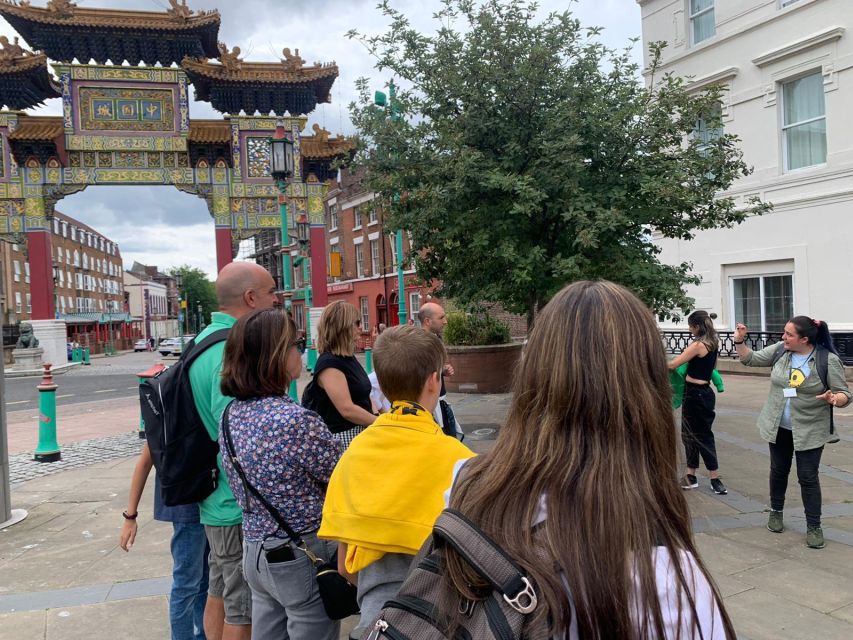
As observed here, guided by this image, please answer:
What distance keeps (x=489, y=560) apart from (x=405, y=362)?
130 cm

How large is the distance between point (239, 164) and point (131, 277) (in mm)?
94893

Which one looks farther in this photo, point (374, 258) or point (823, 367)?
point (374, 258)

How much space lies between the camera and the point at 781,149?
1543 cm

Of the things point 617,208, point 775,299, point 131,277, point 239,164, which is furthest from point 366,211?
point 131,277

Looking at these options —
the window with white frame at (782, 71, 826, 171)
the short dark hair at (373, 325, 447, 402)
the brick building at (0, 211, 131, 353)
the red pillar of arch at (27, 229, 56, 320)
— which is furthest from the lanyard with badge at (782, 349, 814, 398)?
the brick building at (0, 211, 131, 353)

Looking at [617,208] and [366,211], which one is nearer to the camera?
[617,208]

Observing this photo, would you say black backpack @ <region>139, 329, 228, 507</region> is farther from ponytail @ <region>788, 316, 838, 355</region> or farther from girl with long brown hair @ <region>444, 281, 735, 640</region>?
ponytail @ <region>788, 316, 838, 355</region>

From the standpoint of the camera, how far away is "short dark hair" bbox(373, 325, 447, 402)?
7.29ft

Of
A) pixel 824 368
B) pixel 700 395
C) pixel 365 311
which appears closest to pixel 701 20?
pixel 700 395

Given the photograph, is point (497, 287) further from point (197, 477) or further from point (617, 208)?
point (197, 477)

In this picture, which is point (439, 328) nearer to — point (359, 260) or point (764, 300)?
point (764, 300)

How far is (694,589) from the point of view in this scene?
1.02m

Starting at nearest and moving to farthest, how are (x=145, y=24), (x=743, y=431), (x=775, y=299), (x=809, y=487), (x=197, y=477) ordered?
(x=197, y=477) < (x=809, y=487) < (x=743, y=431) < (x=775, y=299) < (x=145, y=24)

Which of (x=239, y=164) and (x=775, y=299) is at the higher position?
(x=239, y=164)
